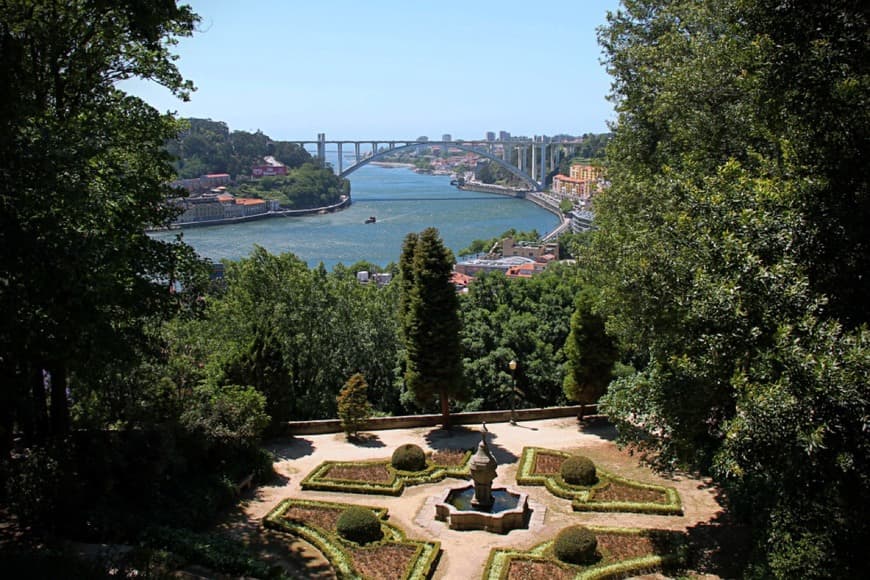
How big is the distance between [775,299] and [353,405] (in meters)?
11.6

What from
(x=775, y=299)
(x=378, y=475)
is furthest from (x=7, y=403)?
(x=775, y=299)

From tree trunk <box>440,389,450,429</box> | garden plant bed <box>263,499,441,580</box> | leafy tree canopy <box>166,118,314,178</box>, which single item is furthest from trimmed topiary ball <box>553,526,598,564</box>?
leafy tree canopy <box>166,118,314,178</box>

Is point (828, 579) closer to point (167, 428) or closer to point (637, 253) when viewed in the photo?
point (637, 253)

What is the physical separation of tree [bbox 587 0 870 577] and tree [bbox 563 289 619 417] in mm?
5950

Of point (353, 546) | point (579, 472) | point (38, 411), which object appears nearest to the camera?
point (38, 411)

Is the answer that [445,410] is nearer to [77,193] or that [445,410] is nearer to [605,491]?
[605,491]

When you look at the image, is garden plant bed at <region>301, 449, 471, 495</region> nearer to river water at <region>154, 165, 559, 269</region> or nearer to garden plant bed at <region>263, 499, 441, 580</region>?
garden plant bed at <region>263, 499, 441, 580</region>

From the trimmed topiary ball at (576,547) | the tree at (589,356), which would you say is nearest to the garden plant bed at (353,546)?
the trimmed topiary ball at (576,547)

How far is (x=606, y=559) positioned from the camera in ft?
40.1

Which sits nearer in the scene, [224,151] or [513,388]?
[513,388]

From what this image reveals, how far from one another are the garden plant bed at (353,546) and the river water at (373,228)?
166 feet

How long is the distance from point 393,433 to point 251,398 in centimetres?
456

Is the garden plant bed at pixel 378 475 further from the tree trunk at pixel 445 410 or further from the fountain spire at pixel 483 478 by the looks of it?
the tree trunk at pixel 445 410

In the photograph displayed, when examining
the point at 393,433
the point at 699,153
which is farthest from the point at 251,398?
the point at 699,153
